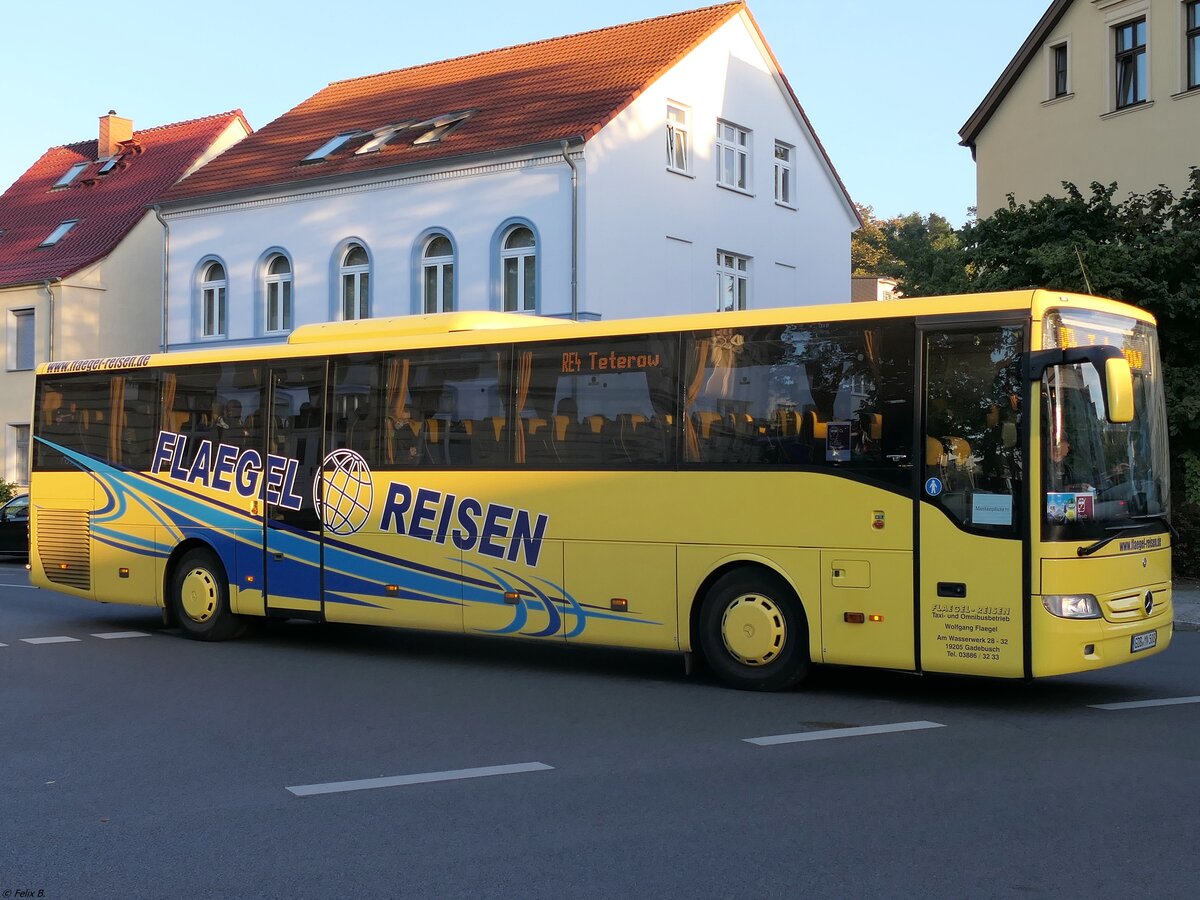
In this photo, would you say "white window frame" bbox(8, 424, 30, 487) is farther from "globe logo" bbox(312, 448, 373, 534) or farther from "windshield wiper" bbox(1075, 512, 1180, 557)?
"windshield wiper" bbox(1075, 512, 1180, 557)

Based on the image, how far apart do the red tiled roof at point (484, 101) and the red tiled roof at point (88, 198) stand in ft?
18.6

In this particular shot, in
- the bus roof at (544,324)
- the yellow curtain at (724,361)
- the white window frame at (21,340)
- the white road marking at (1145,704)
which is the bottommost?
the white road marking at (1145,704)

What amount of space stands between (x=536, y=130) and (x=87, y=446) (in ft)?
51.7

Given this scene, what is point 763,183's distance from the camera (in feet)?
112

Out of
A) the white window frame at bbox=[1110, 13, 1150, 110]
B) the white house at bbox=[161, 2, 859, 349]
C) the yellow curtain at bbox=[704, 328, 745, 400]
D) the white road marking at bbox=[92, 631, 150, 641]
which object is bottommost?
the white road marking at bbox=[92, 631, 150, 641]

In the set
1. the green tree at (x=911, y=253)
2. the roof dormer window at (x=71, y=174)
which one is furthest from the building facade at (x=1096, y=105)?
the roof dormer window at (x=71, y=174)

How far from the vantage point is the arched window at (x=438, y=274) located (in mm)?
30344

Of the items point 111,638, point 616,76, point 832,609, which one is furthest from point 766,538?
point 616,76

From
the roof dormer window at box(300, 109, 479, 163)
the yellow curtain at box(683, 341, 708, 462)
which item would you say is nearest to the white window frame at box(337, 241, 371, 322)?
the roof dormer window at box(300, 109, 479, 163)

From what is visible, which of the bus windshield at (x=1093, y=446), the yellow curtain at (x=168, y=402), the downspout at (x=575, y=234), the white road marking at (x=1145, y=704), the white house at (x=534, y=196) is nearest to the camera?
the bus windshield at (x=1093, y=446)

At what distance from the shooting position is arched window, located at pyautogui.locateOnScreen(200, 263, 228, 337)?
114ft

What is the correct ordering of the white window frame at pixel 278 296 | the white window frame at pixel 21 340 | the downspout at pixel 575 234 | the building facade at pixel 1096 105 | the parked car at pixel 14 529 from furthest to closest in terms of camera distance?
the white window frame at pixel 21 340
the white window frame at pixel 278 296
the building facade at pixel 1096 105
the downspout at pixel 575 234
the parked car at pixel 14 529

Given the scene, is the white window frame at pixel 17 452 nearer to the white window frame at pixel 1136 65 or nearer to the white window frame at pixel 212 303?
the white window frame at pixel 212 303

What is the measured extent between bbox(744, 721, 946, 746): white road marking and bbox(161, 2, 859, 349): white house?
19.3 meters
